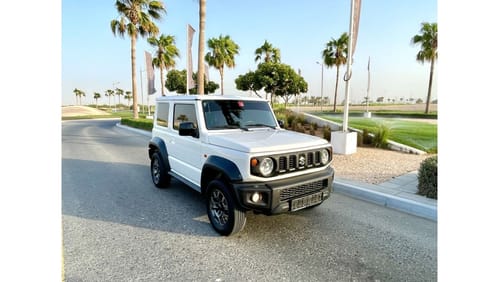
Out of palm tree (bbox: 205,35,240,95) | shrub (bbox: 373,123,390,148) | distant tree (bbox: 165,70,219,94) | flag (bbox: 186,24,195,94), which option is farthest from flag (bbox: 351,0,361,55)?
distant tree (bbox: 165,70,219,94)

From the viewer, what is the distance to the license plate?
328cm

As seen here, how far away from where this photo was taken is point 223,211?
3570 millimetres

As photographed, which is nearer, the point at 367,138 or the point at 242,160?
the point at 242,160

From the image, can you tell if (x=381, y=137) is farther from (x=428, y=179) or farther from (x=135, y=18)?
(x=135, y=18)

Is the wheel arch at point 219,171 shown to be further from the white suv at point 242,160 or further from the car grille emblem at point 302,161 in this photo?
the car grille emblem at point 302,161

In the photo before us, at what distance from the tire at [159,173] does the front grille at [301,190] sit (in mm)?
2843

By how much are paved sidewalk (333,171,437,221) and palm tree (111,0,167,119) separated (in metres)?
22.0

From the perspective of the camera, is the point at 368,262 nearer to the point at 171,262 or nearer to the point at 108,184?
the point at 171,262

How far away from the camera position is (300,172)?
11.2 ft

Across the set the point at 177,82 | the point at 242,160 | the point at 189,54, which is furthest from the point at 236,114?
the point at 177,82

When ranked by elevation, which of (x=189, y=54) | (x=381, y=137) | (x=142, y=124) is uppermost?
(x=189, y=54)

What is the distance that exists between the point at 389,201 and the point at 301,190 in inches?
91.0

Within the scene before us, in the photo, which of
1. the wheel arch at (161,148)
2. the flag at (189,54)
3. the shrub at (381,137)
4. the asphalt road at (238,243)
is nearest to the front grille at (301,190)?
the asphalt road at (238,243)

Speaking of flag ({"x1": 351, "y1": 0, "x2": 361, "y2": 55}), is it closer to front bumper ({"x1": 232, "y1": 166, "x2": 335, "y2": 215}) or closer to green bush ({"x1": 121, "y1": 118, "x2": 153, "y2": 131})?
front bumper ({"x1": 232, "y1": 166, "x2": 335, "y2": 215})
